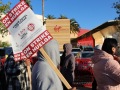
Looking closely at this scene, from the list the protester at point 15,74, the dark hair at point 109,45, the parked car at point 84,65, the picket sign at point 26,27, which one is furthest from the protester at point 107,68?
the parked car at point 84,65

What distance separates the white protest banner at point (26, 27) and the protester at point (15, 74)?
0.92 m

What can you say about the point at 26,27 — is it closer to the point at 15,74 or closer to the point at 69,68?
the point at 15,74

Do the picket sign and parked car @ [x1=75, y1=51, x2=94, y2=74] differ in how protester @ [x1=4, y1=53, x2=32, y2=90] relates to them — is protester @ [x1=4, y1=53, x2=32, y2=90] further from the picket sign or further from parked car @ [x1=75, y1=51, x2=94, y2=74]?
parked car @ [x1=75, y1=51, x2=94, y2=74]

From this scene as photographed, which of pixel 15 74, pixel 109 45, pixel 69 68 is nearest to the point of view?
pixel 109 45

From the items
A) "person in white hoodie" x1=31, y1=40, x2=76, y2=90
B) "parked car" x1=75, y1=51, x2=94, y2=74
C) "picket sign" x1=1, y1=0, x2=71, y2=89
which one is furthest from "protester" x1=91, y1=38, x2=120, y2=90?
"parked car" x1=75, y1=51, x2=94, y2=74

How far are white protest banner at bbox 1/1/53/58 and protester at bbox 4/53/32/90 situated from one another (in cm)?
92

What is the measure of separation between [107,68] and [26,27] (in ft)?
4.27

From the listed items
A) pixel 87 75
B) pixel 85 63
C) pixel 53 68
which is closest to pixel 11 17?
pixel 53 68

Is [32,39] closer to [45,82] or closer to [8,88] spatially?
[45,82]

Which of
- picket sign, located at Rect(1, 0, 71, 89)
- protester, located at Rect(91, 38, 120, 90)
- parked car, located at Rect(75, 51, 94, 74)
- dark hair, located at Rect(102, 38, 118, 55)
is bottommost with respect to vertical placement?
parked car, located at Rect(75, 51, 94, 74)

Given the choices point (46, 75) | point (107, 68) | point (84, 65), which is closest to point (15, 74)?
point (46, 75)

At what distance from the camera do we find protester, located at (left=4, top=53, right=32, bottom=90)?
9.16ft

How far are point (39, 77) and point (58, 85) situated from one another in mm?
243

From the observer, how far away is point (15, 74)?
2.81m
